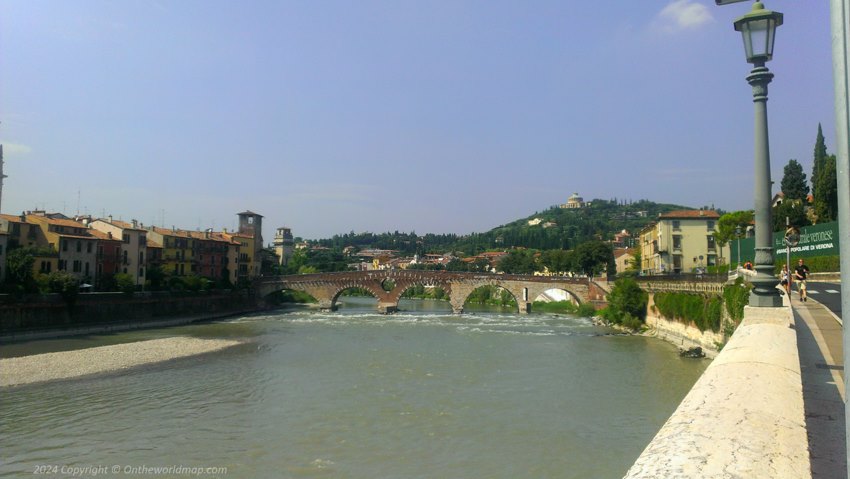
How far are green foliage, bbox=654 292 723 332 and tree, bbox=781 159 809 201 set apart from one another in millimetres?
18047

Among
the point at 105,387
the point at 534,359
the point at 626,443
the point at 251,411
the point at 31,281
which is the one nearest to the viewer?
the point at 626,443

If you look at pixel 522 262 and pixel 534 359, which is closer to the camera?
pixel 534 359

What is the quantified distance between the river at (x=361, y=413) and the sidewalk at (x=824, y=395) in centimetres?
418

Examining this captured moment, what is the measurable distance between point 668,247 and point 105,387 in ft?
147

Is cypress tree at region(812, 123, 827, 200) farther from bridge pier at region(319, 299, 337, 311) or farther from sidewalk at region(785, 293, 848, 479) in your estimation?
bridge pier at region(319, 299, 337, 311)

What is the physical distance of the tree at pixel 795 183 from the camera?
42.4 m

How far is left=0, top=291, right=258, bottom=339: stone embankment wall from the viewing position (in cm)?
3119

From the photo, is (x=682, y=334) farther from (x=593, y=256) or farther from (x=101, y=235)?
(x=101, y=235)

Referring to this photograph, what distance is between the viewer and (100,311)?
1464 inches

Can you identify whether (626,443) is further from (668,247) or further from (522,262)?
(522,262)

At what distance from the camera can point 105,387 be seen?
18.5 m

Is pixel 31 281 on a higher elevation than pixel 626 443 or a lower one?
higher

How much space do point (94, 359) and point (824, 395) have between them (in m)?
25.8

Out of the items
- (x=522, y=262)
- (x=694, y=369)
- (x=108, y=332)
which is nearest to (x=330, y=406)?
(x=694, y=369)
